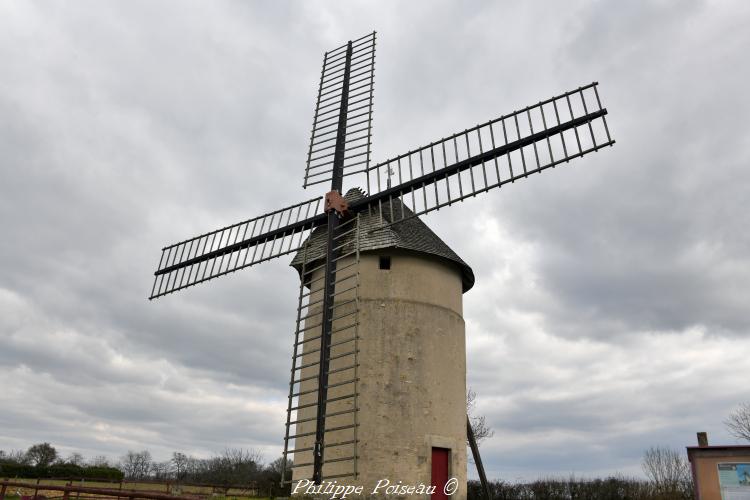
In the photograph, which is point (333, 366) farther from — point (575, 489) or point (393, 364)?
point (575, 489)

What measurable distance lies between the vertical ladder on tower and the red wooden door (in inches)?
64.3

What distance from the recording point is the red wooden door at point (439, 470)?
11.6 metres

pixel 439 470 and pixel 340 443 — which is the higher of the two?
pixel 340 443

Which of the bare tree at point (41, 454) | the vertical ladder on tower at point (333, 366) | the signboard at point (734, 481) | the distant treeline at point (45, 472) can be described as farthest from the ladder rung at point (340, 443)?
the bare tree at point (41, 454)

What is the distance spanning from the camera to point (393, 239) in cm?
1250

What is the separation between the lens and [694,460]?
11.1 meters

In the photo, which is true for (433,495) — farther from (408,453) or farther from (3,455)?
(3,455)

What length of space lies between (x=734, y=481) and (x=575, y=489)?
39.8 feet

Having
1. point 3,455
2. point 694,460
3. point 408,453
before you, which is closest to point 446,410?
point 408,453

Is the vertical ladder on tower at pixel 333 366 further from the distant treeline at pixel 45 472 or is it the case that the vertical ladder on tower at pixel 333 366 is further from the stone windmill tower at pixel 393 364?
the distant treeline at pixel 45 472

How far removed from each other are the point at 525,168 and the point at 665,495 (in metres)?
12.9

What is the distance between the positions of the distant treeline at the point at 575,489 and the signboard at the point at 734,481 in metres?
10.3

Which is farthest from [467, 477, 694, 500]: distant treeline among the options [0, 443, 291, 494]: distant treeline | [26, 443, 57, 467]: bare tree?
[26, 443, 57, 467]: bare tree

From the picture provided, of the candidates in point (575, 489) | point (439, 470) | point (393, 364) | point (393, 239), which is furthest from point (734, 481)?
point (575, 489)
